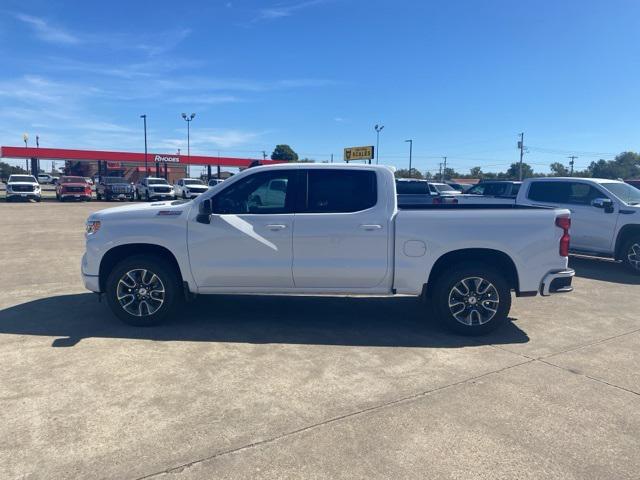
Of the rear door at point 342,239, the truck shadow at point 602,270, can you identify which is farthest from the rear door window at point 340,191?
the truck shadow at point 602,270

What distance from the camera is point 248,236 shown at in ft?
18.0

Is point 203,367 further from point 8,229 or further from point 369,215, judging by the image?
point 8,229

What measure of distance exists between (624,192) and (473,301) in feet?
21.3

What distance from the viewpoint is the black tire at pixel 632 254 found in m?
9.09

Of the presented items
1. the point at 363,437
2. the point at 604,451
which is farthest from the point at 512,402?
the point at 363,437

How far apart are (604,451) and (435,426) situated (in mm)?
1091

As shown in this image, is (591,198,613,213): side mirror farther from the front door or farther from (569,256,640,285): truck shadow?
the front door

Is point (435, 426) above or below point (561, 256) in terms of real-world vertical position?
below

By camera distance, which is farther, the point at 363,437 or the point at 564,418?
the point at 564,418

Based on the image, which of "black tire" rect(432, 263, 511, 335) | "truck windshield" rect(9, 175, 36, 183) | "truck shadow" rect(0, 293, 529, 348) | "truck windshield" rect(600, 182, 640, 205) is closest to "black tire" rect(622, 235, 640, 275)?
"truck windshield" rect(600, 182, 640, 205)

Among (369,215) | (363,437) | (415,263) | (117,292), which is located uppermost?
(369,215)

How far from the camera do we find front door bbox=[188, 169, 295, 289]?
215 inches

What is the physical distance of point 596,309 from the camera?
6738 mm

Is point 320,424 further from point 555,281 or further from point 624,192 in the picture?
point 624,192
